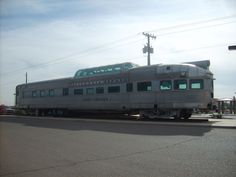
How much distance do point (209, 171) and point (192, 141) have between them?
4.76 meters

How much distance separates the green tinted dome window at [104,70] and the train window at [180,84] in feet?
16.3

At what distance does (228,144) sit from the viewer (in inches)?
444

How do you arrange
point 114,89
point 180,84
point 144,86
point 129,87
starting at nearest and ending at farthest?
point 180,84
point 144,86
point 129,87
point 114,89

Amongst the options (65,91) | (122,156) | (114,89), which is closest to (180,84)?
(114,89)

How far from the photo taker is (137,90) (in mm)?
24562

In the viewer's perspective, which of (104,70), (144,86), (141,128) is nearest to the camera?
(141,128)

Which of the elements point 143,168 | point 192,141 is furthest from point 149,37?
point 143,168

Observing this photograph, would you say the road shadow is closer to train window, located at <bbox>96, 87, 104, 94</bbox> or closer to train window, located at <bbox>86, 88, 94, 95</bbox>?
train window, located at <bbox>96, 87, 104, 94</bbox>

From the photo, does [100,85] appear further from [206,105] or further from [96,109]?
[206,105]

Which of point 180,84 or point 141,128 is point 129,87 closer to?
point 180,84

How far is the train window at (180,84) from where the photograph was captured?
73.0 feet

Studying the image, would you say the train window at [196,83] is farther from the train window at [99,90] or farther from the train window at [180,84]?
the train window at [99,90]

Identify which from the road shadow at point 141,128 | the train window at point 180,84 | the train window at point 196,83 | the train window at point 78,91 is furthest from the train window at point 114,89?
the train window at point 196,83

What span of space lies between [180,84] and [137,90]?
3498 millimetres
